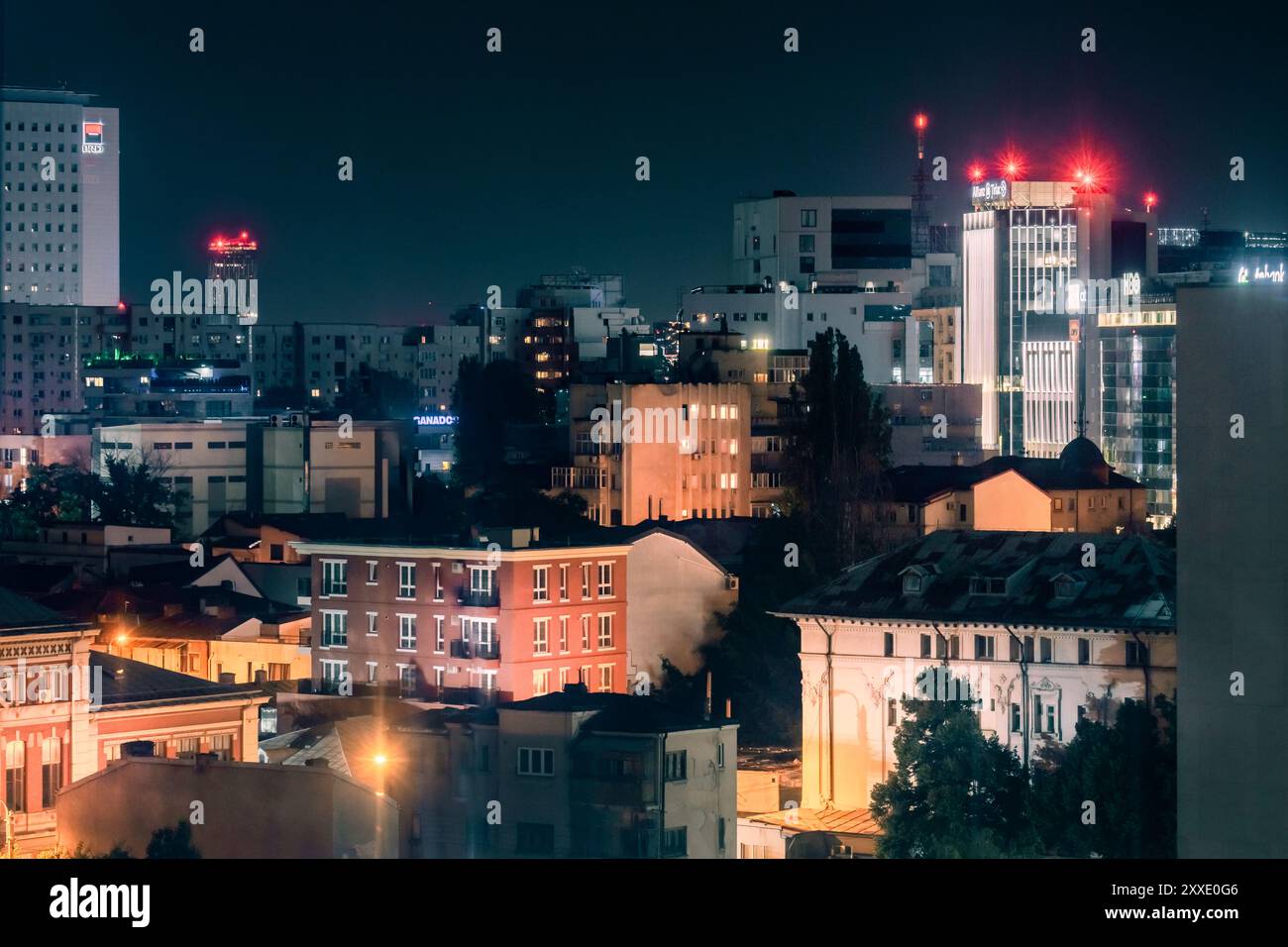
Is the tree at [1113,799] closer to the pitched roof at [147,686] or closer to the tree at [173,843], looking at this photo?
the pitched roof at [147,686]

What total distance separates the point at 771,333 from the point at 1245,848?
5843 centimetres

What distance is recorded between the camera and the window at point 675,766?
2323cm

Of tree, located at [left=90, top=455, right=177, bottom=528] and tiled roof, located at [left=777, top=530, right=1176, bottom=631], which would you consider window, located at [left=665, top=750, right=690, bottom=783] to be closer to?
tiled roof, located at [left=777, top=530, right=1176, bottom=631]

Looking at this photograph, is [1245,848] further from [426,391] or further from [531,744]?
[426,391]

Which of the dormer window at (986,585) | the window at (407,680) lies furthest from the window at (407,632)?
the dormer window at (986,585)

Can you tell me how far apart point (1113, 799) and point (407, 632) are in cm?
1203

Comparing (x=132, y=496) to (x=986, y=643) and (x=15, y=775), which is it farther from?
(x=15, y=775)


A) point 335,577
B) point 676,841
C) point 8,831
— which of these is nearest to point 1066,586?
point 676,841

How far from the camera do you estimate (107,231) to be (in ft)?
309

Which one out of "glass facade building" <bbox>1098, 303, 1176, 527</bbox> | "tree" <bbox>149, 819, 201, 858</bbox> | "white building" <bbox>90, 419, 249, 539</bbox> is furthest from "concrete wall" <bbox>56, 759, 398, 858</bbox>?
"glass facade building" <bbox>1098, 303, 1176, 527</bbox>

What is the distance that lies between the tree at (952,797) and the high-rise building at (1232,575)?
799cm

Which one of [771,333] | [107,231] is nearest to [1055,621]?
[771,333]

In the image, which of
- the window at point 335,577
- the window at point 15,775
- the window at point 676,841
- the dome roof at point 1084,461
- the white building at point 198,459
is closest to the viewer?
the window at point 15,775
